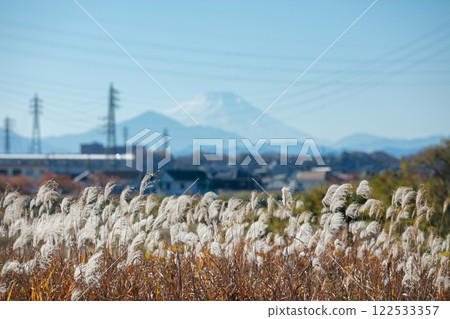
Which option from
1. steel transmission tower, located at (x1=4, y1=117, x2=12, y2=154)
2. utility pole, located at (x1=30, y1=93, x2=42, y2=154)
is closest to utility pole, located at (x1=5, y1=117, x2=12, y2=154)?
steel transmission tower, located at (x1=4, y1=117, x2=12, y2=154)

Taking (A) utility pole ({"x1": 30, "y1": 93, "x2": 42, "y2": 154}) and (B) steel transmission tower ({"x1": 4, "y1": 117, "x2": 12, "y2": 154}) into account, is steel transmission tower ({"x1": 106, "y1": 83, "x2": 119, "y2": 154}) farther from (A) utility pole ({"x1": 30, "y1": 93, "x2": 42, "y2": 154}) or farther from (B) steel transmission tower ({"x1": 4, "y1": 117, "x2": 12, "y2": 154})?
(B) steel transmission tower ({"x1": 4, "y1": 117, "x2": 12, "y2": 154})

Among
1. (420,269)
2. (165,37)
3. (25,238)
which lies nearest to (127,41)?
(165,37)

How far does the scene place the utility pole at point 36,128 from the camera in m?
13.3

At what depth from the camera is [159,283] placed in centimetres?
367

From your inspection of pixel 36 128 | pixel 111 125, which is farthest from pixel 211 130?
pixel 36 128

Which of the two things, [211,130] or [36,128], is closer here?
[211,130]

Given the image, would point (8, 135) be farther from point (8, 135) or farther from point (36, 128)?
point (36, 128)

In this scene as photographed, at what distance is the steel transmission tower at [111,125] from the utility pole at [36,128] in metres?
1.85

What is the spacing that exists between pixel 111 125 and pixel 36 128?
6.93 ft

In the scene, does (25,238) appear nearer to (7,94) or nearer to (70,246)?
(70,246)

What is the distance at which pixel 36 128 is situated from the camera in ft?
48.8

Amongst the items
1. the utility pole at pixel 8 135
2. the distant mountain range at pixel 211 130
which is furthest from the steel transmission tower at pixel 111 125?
the utility pole at pixel 8 135

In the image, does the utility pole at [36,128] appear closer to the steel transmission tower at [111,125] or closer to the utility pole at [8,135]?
the utility pole at [8,135]

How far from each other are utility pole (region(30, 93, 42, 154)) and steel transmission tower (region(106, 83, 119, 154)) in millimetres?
1848
